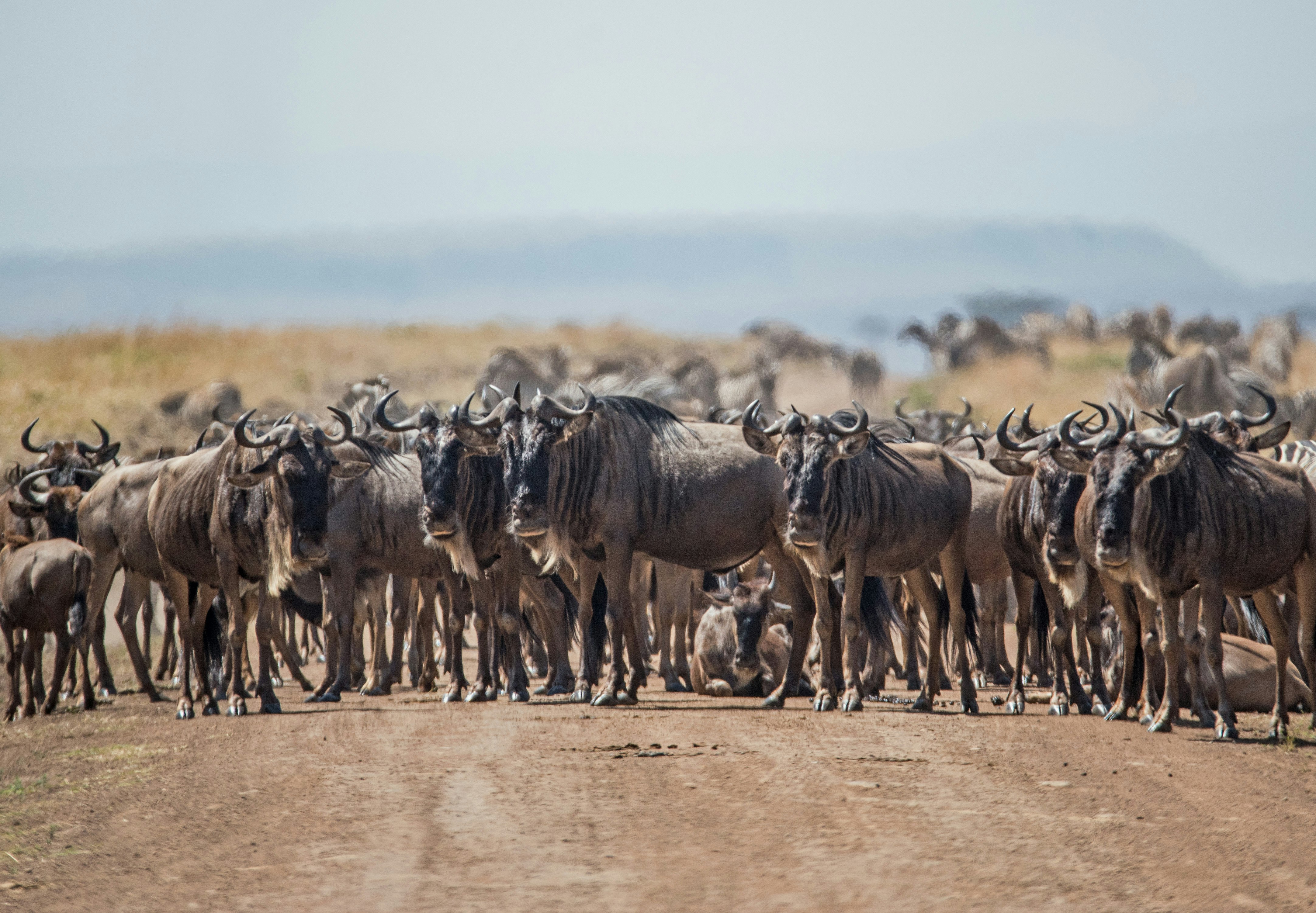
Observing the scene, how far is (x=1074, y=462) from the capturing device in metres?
10.8

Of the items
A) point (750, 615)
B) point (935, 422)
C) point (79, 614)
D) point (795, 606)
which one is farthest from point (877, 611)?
point (935, 422)

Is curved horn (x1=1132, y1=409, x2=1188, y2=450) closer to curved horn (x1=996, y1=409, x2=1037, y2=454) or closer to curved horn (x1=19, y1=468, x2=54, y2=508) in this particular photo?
curved horn (x1=996, y1=409, x2=1037, y2=454)

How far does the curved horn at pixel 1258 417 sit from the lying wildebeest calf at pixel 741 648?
4227 mm

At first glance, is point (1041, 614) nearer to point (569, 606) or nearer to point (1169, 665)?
point (1169, 665)

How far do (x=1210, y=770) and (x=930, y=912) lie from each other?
12.0 feet

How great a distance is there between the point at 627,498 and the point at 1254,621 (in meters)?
Answer: 5.69

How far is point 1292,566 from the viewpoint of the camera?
10.1m

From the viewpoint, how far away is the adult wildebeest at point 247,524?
470 inches

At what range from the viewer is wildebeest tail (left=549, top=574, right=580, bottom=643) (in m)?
13.9

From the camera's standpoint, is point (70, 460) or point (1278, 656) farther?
point (70, 460)

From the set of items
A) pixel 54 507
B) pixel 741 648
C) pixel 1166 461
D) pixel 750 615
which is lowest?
pixel 741 648

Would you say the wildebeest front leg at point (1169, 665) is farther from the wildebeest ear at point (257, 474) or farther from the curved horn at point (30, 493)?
the curved horn at point (30, 493)

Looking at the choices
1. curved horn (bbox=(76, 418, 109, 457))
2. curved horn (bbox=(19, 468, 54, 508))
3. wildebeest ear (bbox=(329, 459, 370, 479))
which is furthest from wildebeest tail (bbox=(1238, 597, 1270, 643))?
curved horn (bbox=(76, 418, 109, 457))

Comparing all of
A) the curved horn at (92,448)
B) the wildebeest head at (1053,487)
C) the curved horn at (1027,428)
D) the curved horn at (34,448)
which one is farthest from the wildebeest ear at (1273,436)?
the curved horn at (34,448)
